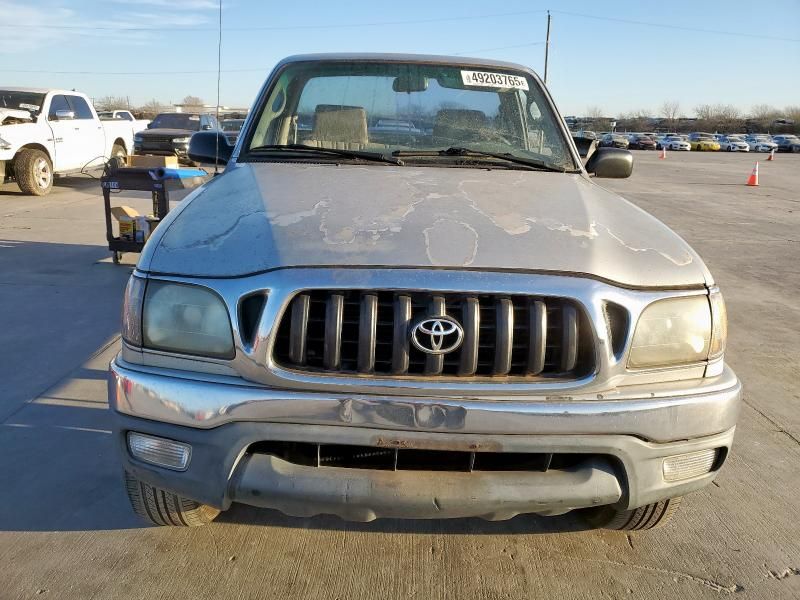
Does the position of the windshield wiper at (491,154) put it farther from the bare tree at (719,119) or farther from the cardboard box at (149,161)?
the bare tree at (719,119)

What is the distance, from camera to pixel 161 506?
92.6 inches

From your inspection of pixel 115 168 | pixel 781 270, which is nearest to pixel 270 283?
pixel 115 168

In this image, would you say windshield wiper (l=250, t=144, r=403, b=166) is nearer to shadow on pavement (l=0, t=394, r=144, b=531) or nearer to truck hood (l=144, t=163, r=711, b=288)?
truck hood (l=144, t=163, r=711, b=288)

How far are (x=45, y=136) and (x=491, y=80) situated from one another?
1091cm

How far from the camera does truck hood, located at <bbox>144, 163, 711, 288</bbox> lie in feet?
6.57

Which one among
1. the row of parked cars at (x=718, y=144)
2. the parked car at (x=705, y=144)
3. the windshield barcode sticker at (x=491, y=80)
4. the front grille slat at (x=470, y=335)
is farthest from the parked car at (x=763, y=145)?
the front grille slat at (x=470, y=335)

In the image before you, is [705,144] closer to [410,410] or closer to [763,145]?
[763,145]

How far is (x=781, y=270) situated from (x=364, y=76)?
20.7 ft

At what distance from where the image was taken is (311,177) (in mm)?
2775

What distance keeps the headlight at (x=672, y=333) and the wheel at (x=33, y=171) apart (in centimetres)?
1220

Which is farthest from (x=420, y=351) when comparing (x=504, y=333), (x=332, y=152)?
(x=332, y=152)

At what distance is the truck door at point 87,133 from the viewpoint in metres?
13.0

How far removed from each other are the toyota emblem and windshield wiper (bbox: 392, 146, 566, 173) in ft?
4.99

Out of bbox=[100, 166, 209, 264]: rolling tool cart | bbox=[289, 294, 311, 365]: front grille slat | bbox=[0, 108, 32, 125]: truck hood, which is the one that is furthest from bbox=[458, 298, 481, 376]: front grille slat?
bbox=[0, 108, 32, 125]: truck hood
